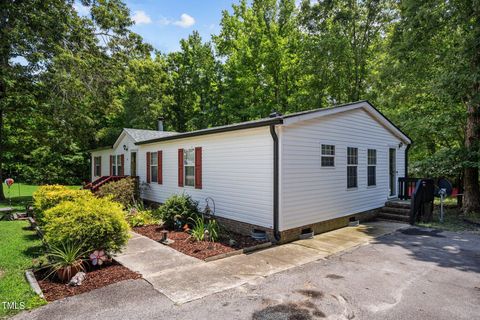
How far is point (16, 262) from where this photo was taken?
548 cm

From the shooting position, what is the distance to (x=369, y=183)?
10.1 m

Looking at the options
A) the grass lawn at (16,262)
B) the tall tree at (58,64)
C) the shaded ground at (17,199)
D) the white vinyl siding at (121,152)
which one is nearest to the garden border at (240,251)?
the grass lawn at (16,262)

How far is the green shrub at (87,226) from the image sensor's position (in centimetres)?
512

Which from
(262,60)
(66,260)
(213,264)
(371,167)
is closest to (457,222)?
(371,167)

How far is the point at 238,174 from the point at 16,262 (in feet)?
17.4

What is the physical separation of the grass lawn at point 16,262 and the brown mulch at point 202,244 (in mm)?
2805

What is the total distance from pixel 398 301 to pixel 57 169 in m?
27.5

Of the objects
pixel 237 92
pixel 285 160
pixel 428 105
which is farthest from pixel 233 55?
pixel 285 160

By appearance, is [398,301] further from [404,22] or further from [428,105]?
[428,105]

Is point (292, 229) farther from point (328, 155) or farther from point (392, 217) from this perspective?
point (392, 217)

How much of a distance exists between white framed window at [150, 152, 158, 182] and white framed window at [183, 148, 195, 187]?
106 inches

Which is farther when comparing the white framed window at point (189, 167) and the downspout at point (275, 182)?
the white framed window at point (189, 167)

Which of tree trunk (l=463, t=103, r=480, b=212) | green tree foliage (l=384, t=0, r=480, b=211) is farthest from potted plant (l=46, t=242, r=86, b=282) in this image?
tree trunk (l=463, t=103, r=480, b=212)

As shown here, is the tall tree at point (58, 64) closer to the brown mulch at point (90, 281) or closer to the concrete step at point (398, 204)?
the brown mulch at point (90, 281)
